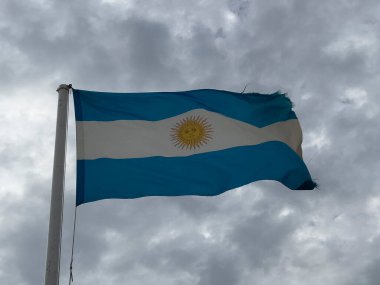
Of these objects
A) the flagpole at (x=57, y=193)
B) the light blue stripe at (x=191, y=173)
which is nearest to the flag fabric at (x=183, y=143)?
the light blue stripe at (x=191, y=173)

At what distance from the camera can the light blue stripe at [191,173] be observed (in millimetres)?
12695

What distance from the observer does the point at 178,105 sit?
14.5 meters

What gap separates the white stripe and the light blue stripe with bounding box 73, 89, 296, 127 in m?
0.14

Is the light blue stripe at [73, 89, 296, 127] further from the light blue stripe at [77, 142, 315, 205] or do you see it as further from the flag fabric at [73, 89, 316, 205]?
the light blue stripe at [77, 142, 315, 205]

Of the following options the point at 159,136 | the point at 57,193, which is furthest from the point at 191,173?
the point at 57,193

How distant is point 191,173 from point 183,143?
828mm

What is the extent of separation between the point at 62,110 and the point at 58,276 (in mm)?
3619

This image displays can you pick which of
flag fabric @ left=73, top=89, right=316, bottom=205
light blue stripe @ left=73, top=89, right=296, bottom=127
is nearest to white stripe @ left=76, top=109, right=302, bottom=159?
flag fabric @ left=73, top=89, right=316, bottom=205

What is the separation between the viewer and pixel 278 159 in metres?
14.5

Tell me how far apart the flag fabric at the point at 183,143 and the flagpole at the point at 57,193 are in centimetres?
87

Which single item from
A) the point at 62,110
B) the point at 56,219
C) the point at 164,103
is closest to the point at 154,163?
the point at 164,103

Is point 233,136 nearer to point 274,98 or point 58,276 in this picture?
point 274,98

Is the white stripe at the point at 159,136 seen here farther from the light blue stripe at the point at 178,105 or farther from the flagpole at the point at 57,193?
the flagpole at the point at 57,193

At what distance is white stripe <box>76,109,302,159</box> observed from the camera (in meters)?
13.2
